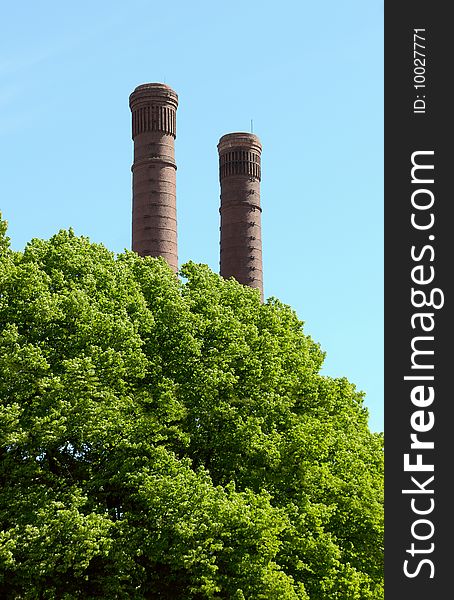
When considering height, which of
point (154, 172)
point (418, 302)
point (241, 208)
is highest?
point (241, 208)

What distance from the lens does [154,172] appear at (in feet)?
237

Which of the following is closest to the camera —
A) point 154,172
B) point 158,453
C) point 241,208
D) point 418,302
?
point 418,302

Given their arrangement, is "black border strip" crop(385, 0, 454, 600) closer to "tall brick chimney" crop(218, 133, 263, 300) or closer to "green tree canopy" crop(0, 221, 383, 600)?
"green tree canopy" crop(0, 221, 383, 600)

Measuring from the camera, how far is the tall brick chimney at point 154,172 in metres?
70.4

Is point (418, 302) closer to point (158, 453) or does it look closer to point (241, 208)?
point (158, 453)

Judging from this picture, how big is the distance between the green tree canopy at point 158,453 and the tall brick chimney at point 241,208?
43.0 m

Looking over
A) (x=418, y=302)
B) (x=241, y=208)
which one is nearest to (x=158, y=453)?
(x=418, y=302)

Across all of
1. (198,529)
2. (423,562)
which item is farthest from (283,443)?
(423,562)

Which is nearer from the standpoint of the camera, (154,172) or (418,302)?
(418,302)

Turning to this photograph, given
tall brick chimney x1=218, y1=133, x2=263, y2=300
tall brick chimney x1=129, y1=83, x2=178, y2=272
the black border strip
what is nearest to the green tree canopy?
the black border strip

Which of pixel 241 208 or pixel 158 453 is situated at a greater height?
pixel 241 208

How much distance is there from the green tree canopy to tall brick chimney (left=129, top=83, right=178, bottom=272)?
3442 cm

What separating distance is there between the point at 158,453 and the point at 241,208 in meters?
52.4

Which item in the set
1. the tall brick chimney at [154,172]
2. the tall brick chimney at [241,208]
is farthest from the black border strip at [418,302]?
the tall brick chimney at [241,208]
